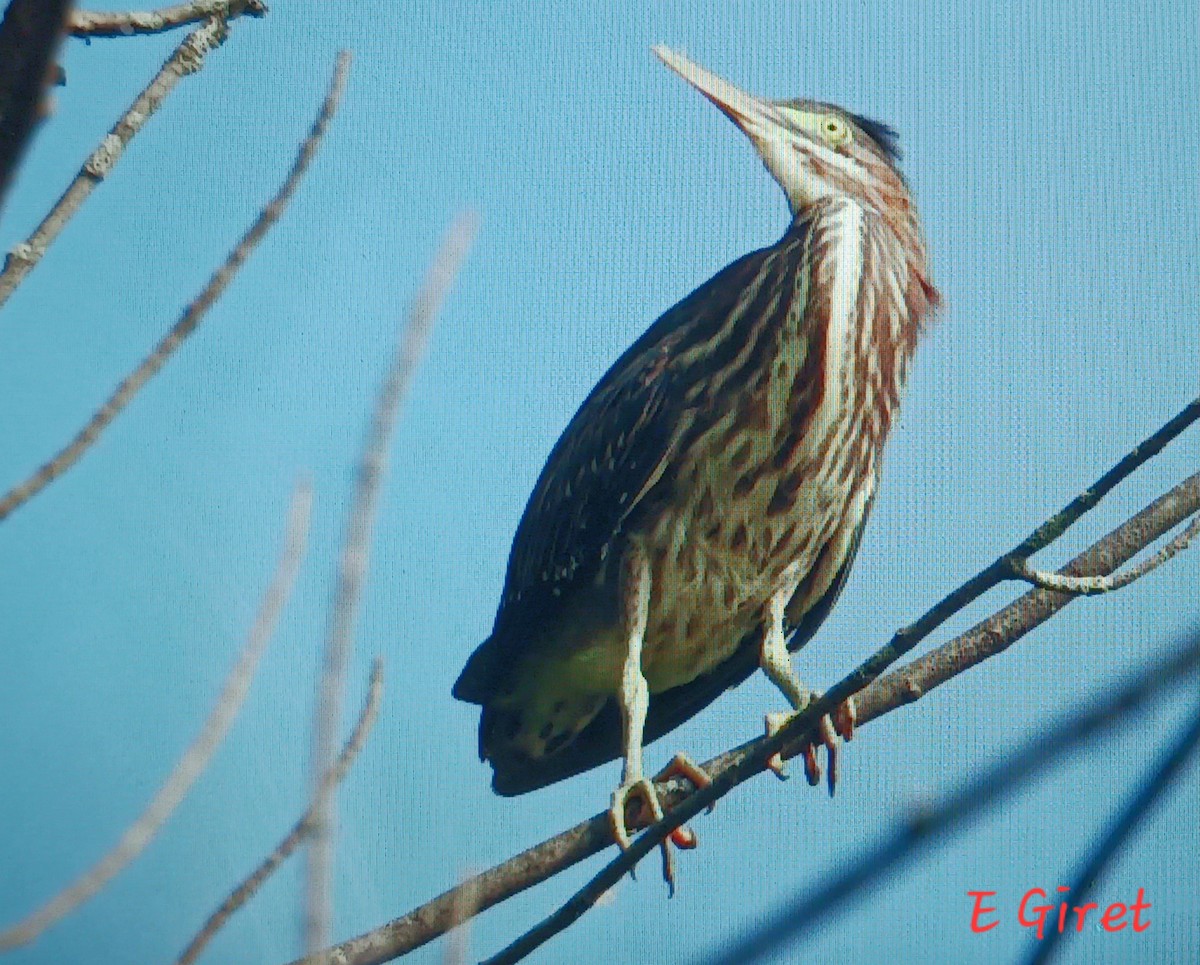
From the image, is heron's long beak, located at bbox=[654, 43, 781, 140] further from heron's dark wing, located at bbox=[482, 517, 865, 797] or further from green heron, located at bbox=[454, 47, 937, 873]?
heron's dark wing, located at bbox=[482, 517, 865, 797]

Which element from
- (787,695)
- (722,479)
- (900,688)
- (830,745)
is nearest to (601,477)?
(722,479)

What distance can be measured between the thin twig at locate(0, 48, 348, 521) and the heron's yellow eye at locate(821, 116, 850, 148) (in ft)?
4.70

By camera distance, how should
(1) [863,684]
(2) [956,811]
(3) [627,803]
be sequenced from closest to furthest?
(2) [956,811]
(1) [863,684]
(3) [627,803]

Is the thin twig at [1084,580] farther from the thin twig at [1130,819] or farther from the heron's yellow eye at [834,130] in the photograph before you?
the heron's yellow eye at [834,130]

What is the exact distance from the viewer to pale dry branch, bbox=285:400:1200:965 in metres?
1.28

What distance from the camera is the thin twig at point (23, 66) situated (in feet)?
2.24

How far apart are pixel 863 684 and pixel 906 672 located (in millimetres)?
371

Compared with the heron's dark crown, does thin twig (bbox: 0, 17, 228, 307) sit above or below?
below

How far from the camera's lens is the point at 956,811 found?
980 millimetres

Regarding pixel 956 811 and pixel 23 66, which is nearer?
pixel 23 66

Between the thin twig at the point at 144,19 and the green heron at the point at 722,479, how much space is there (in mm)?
1200

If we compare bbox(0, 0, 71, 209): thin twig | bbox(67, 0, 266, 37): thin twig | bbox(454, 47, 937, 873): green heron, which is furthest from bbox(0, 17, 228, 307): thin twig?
bbox(454, 47, 937, 873): green heron

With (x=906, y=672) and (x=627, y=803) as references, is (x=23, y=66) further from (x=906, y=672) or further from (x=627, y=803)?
(x=627, y=803)

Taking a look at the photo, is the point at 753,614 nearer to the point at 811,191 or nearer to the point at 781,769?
the point at 781,769
